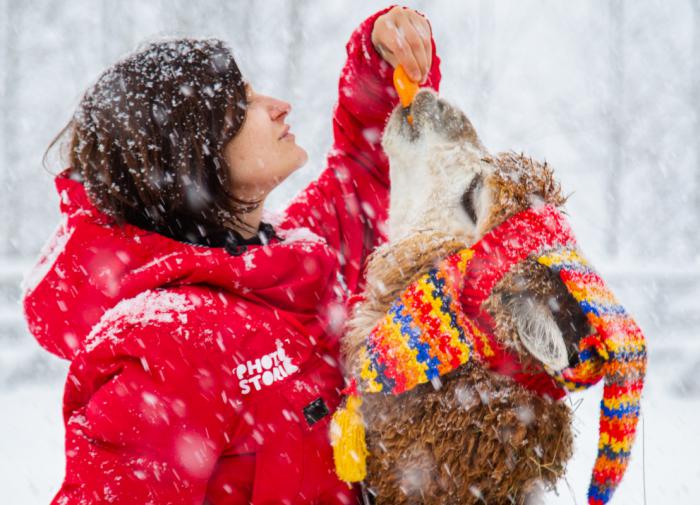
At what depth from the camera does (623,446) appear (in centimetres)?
132

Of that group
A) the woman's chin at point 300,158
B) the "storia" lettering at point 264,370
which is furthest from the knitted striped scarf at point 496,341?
the woman's chin at point 300,158

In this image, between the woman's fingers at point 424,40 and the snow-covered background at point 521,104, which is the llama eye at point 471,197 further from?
the snow-covered background at point 521,104

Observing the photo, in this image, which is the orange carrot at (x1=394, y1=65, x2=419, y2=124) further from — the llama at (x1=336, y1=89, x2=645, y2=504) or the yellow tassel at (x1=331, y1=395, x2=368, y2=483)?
the yellow tassel at (x1=331, y1=395, x2=368, y2=483)

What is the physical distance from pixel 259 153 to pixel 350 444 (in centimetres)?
75

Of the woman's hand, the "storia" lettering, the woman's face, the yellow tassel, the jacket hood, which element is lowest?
the yellow tassel

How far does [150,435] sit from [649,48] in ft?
37.4

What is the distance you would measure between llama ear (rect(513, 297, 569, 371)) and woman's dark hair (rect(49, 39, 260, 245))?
77 cm

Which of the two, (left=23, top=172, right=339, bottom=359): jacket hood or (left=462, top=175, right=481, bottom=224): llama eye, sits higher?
(left=462, top=175, right=481, bottom=224): llama eye

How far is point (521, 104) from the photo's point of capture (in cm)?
1120

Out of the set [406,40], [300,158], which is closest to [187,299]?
[300,158]

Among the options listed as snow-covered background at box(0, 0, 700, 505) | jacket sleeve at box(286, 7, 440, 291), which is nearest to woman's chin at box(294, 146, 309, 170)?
jacket sleeve at box(286, 7, 440, 291)

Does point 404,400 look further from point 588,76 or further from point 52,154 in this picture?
point 588,76

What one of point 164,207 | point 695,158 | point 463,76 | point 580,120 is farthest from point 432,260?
point 695,158

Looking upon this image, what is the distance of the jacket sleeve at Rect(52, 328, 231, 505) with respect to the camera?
4.25 feet
